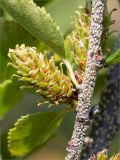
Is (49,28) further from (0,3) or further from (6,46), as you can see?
(6,46)

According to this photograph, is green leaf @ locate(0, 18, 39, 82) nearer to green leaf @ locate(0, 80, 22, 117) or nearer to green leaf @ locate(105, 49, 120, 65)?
green leaf @ locate(0, 80, 22, 117)

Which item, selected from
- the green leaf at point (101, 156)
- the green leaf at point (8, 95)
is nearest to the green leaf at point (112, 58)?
the green leaf at point (101, 156)

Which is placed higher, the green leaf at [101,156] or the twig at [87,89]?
the twig at [87,89]

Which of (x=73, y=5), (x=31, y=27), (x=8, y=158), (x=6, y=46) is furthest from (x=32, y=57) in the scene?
(x=73, y=5)

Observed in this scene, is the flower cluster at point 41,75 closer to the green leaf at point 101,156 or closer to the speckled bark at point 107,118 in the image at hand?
the green leaf at point 101,156

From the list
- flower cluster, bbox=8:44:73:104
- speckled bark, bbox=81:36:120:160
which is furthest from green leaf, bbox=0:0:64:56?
speckled bark, bbox=81:36:120:160

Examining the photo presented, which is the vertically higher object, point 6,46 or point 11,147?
point 6,46
